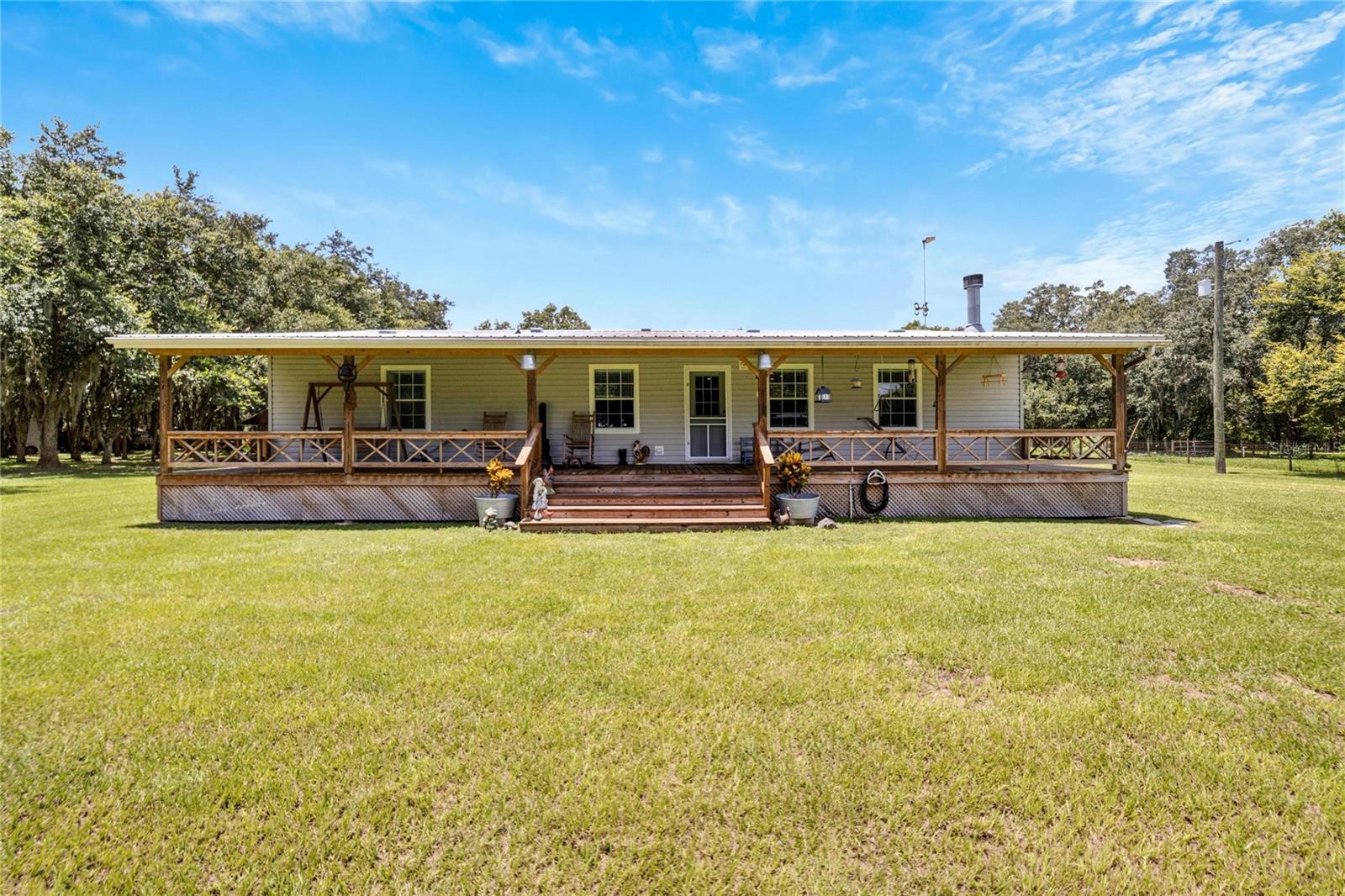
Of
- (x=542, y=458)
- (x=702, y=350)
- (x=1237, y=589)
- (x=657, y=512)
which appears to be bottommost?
(x=1237, y=589)

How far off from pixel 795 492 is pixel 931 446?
4.11 meters

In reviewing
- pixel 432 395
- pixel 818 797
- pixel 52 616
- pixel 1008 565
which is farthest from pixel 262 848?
pixel 432 395

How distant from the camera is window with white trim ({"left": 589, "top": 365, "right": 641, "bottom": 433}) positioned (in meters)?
12.0

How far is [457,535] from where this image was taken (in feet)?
26.5

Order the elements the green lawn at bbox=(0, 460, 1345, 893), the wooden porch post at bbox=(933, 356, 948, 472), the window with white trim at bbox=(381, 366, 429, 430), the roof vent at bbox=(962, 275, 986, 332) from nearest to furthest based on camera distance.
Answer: the green lawn at bbox=(0, 460, 1345, 893) → the wooden porch post at bbox=(933, 356, 948, 472) → the window with white trim at bbox=(381, 366, 429, 430) → the roof vent at bbox=(962, 275, 986, 332)

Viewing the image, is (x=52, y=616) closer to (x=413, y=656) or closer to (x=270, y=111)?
(x=413, y=656)

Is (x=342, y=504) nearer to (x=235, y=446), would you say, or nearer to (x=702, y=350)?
(x=235, y=446)

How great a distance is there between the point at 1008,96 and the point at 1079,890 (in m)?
14.4

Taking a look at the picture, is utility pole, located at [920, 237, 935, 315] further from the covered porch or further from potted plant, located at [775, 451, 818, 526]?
potted plant, located at [775, 451, 818, 526]

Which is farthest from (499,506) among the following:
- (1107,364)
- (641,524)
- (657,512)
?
(1107,364)

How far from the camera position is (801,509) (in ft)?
28.9

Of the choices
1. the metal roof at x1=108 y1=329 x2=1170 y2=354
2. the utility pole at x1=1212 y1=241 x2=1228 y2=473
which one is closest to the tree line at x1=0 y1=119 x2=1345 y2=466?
the utility pole at x1=1212 y1=241 x2=1228 y2=473

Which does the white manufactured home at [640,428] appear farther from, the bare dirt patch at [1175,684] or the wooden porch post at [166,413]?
the bare dirt patch at [1175,684]

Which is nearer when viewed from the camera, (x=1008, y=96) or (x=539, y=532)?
(x=539, y=532)
